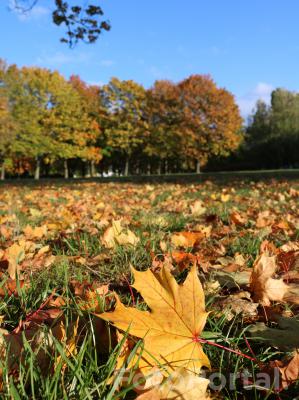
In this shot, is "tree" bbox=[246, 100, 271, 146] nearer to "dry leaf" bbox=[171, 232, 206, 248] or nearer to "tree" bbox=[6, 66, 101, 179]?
"tree" bbox=[6, 66, 101, 179]

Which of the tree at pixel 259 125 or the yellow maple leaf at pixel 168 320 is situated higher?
the tree at pixel 259 125

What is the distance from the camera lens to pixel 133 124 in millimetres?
43406

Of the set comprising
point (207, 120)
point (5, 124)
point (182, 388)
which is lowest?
point (182, 388)

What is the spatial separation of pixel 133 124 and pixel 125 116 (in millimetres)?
1320

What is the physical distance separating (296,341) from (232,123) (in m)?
42.5

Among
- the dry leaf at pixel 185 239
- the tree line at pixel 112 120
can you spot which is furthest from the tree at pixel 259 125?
the dry leaf at pixel 185 239

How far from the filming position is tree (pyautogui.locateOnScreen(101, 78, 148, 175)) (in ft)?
139

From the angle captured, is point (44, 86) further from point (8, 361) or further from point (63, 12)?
point (8, 361)

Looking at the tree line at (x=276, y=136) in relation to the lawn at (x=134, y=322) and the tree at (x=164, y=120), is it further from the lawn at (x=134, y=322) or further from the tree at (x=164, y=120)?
the lawn at (x=134, y=322)

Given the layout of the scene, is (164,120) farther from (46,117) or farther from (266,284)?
(266,284)

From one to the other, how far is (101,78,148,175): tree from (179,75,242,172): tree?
4946mm

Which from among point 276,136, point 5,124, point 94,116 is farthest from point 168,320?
point 276,136

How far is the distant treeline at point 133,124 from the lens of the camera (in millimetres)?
36406

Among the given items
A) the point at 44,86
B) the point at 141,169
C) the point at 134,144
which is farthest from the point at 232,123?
the point at 44,86
